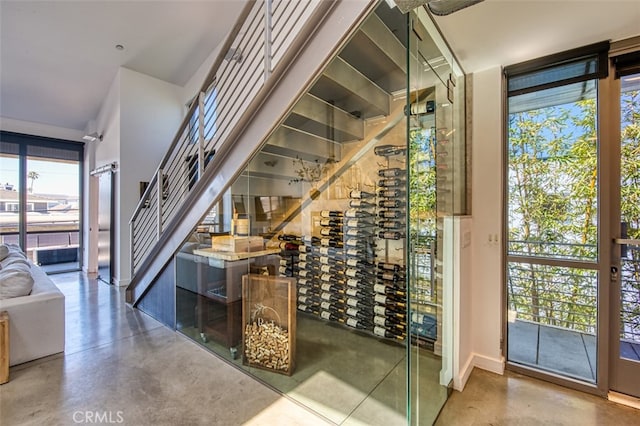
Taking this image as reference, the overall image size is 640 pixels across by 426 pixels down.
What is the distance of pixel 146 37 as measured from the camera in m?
4.48

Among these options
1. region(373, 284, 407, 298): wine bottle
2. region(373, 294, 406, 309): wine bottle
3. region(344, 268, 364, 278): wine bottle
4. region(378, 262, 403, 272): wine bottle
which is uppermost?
region(378, 262, 403, 272): wine bottle

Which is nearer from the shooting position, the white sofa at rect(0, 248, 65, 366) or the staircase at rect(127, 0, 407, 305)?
the staircase at rect(127, 0, 407, 305)

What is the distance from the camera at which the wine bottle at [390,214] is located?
235 cm

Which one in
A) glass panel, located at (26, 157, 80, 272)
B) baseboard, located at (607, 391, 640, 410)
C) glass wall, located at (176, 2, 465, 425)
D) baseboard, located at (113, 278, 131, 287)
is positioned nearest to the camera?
glass wall, located at (176, 2, 465, 425)

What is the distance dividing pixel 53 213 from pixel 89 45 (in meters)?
3.91

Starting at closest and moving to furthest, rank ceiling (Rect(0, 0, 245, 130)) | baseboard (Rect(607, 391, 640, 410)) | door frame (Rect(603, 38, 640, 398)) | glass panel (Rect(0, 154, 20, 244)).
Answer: baseboard (Rect(607, 391, 640, 410)), door frame (Rect(603, 38, 640, 398)), ceiling (Rect(0, 0, 245, 130)), glass panel (Rect(0, 154, 20, 244))

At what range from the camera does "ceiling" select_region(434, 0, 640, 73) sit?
5.58 feet

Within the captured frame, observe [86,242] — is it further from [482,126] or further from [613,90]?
[613,90]

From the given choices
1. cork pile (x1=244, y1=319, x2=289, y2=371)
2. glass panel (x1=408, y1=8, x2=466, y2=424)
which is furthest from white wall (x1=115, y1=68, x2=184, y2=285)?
glass panel (x1=408, y1=8, x2=466, y2=424)

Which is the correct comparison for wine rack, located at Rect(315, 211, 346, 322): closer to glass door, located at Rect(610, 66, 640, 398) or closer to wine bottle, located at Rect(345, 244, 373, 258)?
wine bottle, located at Rect(345, 244, 373, 258)

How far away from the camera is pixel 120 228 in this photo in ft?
16.5

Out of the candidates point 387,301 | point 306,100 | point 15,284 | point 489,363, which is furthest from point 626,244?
point 15,284

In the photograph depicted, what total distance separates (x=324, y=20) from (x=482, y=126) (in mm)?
1667

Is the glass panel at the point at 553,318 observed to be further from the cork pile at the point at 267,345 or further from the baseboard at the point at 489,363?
the cork pile at the point at 267,345
